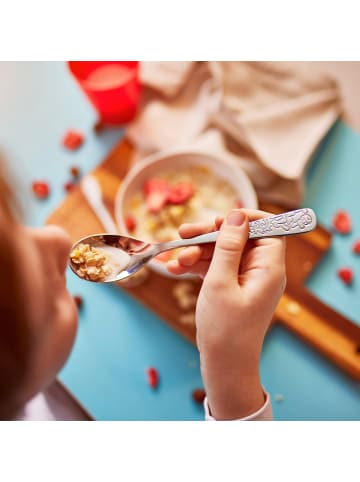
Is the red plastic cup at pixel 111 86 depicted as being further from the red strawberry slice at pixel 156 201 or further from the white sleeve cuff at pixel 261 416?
the white sleeve cuff at pixel 261 416

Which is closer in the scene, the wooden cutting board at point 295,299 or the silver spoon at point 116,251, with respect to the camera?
the silver spoon at point 116,251

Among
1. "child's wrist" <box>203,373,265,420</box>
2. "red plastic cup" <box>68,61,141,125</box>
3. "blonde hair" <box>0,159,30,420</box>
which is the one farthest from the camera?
"red plastic cup" <box>68,61,141,125</box>

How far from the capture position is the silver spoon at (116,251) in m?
0.41

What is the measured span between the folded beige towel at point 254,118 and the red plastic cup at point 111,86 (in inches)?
0.8

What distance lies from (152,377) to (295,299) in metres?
0.21

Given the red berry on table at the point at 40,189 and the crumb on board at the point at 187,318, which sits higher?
the red berry on table at the point at 40,189

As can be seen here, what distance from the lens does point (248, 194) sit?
604 mm

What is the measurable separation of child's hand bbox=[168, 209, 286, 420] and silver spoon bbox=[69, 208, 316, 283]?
2cm

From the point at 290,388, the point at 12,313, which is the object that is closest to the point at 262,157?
the point at 290,388

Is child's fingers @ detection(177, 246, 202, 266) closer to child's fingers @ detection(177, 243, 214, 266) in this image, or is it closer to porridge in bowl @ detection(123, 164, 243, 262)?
child's fingers @ detection(177, 243, 214, 266)

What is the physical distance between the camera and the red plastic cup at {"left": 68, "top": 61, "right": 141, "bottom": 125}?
67 centimetres

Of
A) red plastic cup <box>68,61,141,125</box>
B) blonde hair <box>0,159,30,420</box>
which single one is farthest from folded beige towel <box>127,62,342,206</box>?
blonde hair <box>0,159,30,420</box>

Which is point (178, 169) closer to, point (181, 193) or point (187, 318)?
point (181, 193)

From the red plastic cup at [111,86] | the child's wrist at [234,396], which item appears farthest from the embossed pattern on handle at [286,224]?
the red plastic cup at [111,86]
